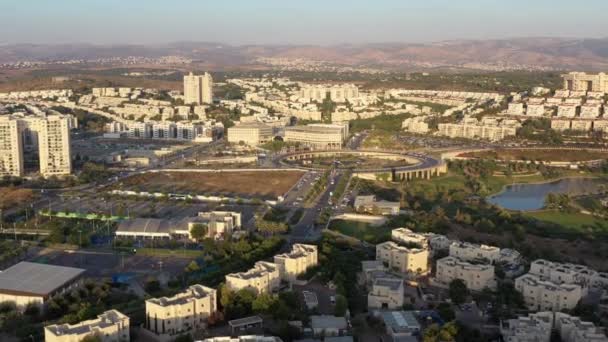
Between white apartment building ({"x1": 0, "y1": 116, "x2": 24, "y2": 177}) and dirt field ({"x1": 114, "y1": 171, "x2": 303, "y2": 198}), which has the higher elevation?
white apartment building ({"x1": 0, "y1": 116, "x2": 24, "y2": 177})

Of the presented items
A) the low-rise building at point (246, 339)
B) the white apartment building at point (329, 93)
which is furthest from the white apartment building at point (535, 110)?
the low-rise building at point (246, 339)

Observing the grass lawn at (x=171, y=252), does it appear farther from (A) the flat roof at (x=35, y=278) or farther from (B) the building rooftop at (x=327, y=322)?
(B) the building rooftop at (x=327, y=322)

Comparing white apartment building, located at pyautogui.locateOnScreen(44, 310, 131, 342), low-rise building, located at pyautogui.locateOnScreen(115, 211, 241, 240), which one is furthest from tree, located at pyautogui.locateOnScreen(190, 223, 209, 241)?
white apartment building, located at pyautogui.locateOnScreen(44, 310, 131, 342)

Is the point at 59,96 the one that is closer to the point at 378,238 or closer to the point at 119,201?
the point at 119,201

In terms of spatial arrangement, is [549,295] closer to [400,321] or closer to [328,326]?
[400,321]

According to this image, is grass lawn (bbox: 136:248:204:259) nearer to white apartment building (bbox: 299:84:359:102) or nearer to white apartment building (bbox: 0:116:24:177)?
white apartment building (bbox: 0:116:24:177)

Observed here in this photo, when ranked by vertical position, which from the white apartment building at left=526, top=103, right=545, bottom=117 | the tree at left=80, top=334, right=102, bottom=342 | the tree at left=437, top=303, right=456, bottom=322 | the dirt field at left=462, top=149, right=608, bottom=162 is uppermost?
the white apartment building at left=526, top=103, right=545, bottom=117

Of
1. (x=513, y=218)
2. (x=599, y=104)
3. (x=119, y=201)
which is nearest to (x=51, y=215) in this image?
(x=119, y=201)
